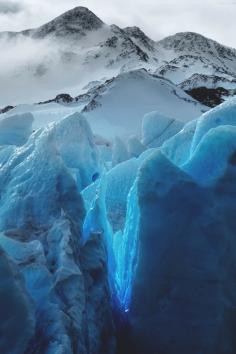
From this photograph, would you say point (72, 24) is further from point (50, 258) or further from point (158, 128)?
point (50, 258)

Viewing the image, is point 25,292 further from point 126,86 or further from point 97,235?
point 126,86

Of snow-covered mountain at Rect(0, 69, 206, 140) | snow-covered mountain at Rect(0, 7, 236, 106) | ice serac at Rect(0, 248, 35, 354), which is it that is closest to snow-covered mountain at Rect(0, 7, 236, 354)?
ice serac at Rect(0, 248, 35, 354)

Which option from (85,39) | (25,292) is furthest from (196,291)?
(85,39)

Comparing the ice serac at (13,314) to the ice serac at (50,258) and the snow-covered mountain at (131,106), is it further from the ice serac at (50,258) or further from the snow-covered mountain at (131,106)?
the snow-covered mountain at (131,106)

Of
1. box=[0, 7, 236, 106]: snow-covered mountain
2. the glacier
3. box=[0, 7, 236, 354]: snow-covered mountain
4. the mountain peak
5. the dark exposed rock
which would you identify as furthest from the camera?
the mountain peak

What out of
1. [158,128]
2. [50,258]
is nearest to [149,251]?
[50,258]

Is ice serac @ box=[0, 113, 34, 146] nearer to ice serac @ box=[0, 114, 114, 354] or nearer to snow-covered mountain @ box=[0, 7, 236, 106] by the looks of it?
ice serac @ box=[0, 114, 114, 354]
